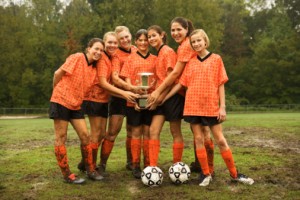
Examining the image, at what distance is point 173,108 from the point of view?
5566mm

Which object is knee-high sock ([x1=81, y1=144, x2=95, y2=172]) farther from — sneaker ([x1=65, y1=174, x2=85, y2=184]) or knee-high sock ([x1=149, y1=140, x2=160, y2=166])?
knee-high sock ([x1=149, y1=140, x2=160, y2=166])

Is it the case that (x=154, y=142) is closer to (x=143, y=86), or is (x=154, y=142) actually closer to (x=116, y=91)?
(x=143, y=86)

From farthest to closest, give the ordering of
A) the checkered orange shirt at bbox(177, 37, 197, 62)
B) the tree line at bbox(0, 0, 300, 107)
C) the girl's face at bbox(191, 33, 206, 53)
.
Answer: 1. the tree line at bbox(0, 0, 300, 107)
2. the checkered orange shirt at bbox(177, 37, 197, 62)
3. the girl's face at bbox(191, 33, 206, 53)

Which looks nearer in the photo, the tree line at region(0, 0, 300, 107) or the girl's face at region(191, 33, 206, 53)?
the girl's face at region(191, 33, 206, 53)

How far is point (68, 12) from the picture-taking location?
43.4 metres

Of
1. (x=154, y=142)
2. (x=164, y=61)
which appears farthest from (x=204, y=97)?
(x=154, y=142)

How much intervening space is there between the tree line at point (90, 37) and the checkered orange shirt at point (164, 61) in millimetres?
31865

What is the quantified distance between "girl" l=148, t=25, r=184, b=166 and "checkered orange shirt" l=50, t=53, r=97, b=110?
1099 millimetres

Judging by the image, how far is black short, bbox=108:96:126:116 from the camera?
6062mm

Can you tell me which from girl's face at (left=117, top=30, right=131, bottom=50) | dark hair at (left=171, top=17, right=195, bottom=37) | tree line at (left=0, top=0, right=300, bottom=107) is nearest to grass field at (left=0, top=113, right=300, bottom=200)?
girl's face at (left=117, top=30, right=131, bottom=50)

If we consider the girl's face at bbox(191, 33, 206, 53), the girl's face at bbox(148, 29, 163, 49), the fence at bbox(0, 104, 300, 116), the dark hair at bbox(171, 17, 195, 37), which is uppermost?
the dark hair at bbox(171, 17, 195, 37)

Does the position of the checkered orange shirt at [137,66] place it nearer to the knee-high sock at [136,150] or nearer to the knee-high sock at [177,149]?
the knee-high sock at [136,150]

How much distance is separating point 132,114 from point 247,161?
255 centimetres

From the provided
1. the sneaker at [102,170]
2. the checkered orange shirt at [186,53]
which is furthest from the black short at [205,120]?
the sneaker at [102,170]
